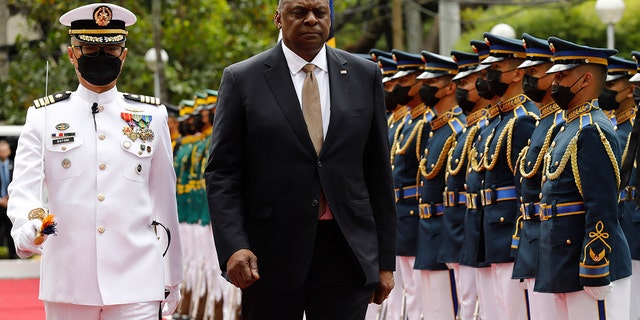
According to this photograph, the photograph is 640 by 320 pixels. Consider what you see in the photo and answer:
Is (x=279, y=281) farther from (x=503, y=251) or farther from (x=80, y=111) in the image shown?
(x=503, y=251)

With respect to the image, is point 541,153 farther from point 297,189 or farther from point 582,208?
point 297,189

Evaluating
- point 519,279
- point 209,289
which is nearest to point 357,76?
point 519,279

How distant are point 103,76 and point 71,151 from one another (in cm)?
37

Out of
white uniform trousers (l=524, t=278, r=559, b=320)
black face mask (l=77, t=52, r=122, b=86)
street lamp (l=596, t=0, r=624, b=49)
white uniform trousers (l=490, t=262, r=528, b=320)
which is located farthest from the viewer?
street lamp (l=596, t=0, r=624, b=49)

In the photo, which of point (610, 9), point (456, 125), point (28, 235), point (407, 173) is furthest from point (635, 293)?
point (610, 9)

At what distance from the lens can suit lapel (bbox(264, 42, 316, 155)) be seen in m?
5.29

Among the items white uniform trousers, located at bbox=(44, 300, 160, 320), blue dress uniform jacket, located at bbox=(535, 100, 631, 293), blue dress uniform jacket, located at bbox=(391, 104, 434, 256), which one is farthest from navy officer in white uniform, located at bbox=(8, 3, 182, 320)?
blue dress uniform jacket, located at bbox=(391, 104, 434, 256)

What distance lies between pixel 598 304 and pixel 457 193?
6.97 feet

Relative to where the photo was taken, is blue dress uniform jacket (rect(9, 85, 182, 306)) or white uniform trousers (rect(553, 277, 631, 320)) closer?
blue dress uniform jacket (rect(9, 85, 182, 306))

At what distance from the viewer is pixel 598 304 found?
6926 millimetres

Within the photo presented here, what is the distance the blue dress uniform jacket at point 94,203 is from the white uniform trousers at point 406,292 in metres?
3.91

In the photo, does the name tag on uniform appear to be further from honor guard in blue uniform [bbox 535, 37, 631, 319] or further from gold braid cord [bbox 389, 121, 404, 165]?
gold braid cord [bbox 389, 121, 404, 165]

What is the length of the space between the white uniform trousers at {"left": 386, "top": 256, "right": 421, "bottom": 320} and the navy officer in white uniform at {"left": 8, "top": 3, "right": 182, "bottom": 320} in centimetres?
385

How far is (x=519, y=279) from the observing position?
7.63m
